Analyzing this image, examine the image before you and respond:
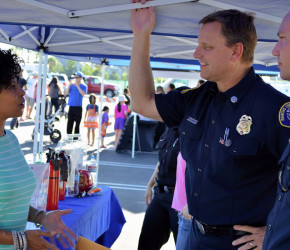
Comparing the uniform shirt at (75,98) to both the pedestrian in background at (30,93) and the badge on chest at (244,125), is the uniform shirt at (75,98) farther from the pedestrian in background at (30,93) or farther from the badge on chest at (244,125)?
the badge on chest at (244,125)

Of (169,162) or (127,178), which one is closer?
(169,162)

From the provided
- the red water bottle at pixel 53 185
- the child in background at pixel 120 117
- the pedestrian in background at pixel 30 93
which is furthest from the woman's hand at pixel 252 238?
the pedestrian in background at pixel 30 93

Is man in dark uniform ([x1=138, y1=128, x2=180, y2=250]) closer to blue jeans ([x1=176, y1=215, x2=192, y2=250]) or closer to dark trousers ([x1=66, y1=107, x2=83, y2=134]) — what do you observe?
blue jeans ([x1=176, y1=215, x2=192, y2=250])

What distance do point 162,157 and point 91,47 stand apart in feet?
8.00

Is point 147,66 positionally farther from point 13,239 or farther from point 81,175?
point 81,175

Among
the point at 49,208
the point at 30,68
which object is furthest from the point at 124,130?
the point at 30,68

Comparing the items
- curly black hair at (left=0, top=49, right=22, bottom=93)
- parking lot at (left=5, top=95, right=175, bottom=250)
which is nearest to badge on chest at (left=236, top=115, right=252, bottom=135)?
curly black hair at (left=0, top=49, right=22, bottom=93)

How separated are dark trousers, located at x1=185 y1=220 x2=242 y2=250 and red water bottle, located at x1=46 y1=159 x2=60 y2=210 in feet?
3.99

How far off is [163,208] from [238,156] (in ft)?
4.94

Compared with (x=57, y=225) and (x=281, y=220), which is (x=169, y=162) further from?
(x=281, y=220)

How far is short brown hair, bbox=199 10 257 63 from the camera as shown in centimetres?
171

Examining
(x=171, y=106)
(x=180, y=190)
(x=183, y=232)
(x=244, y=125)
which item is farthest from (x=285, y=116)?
(x=180, y=190)

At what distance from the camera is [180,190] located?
2.71 metres

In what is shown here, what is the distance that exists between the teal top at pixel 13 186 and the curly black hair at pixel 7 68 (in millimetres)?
266
